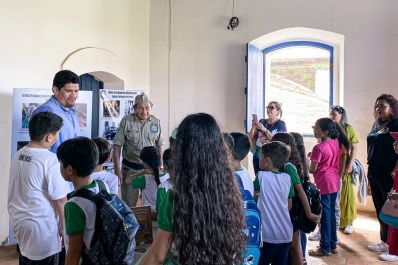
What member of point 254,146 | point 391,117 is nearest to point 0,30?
point 254,146

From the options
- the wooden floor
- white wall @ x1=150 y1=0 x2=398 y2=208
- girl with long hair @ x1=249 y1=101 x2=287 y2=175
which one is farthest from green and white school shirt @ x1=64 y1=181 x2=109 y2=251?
white wall @ x1=150 y1=0 x2=398 y2=208

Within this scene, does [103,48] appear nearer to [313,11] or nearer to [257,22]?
[257,22]

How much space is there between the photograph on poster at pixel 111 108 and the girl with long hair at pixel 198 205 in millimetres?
4062

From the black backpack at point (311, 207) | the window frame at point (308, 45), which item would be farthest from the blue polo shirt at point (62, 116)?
the window frame at point (308, 45)

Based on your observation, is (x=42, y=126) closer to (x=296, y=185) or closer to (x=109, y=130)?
(x=296, y=185)

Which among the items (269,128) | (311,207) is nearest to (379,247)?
(269,128)

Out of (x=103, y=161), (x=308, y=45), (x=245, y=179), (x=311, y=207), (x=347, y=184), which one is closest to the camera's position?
(x=245, y=179)

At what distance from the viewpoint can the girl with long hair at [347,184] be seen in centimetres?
444

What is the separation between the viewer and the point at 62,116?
2836 millimetres

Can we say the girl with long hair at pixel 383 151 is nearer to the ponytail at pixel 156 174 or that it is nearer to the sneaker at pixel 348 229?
the sneaker at pixel 348 229

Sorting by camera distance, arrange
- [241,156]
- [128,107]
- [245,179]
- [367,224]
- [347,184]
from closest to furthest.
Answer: [245,179]
[241,156]
[347,184]
[367,224]
[128,107]

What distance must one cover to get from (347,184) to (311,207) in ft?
7.11

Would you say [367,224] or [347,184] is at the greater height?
[347,184]

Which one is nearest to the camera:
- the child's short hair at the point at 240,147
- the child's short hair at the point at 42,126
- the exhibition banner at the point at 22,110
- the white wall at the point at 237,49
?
the child's short hair at the point at 42,126
